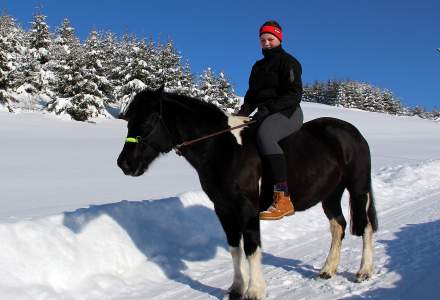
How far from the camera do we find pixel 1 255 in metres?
5.09

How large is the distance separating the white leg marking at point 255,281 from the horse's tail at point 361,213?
5.80 ft

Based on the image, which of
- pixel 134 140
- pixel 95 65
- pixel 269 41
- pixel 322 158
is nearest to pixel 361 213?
pixel 322 158

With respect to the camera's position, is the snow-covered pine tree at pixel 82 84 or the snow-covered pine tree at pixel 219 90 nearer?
the snow-covered pine tree at pixel 82 84

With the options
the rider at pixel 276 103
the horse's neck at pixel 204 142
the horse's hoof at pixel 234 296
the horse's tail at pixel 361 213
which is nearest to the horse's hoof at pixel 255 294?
the horse's hoof at pixel 234 296

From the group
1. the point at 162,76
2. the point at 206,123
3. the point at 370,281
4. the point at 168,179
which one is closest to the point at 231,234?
the point at 206,123

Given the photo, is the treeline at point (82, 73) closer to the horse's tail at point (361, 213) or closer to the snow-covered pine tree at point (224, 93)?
the snow-covered pine tree at point (224, 93)

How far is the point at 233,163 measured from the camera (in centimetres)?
491

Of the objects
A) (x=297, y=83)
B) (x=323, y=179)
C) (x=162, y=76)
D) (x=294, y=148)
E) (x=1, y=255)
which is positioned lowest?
(x=1, y=255)

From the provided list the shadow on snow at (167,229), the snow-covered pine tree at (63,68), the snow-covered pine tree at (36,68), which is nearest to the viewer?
the shadow on snow at (167,229)

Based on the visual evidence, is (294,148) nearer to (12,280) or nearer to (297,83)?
(297,83)

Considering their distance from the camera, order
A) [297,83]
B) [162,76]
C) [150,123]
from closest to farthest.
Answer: [150,123] < [297,83] < [162,76]

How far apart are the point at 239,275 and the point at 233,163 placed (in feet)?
4.31

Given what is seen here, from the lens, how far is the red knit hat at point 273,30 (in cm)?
529

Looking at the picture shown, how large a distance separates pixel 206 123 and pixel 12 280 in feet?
8.87
